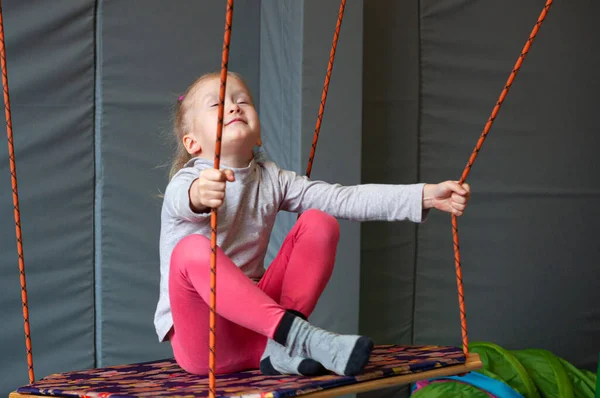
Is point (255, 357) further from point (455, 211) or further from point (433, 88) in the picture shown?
point (433, 88)

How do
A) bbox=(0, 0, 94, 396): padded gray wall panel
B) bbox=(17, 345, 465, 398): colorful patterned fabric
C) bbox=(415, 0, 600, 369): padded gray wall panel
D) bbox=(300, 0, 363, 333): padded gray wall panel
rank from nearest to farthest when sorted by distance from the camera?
bbox=(17, 345, 465, 398): colorful patterned fabric → bbox=(0, 0, 94, 396): padded gray wall panel → bbox=(300, 0, 363, 333): padded gray wall panel → bbox=(415, 0, 600, 369): padded gray wall panel

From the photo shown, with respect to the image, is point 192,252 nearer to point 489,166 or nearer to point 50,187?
point 50,187

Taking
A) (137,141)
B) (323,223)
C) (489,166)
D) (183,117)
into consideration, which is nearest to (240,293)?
(323,223)

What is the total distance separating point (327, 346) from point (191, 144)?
1.72ft

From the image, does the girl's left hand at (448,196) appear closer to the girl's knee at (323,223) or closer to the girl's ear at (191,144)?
the girl's knee at (323,223)

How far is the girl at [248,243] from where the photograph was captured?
41.9 inches

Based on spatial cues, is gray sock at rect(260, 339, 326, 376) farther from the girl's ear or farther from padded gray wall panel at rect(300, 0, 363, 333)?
padded gray wall panel at rect(300, 0, 363, 333)

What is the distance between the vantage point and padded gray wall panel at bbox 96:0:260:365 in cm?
223

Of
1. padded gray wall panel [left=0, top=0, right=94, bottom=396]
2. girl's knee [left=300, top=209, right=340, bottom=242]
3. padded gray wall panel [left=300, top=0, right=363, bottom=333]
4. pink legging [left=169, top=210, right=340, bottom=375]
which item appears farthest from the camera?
padded gray wall panel [left=300, top=0, right=363, bottom=333]

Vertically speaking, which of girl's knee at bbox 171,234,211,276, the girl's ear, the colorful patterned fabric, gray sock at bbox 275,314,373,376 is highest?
the girl's ear

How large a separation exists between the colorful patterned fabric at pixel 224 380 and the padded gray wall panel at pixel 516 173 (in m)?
1.47

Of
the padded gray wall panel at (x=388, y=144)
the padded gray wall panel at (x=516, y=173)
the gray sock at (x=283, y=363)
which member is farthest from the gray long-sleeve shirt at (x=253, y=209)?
the padded gray wall panel at (x=516, y=173)

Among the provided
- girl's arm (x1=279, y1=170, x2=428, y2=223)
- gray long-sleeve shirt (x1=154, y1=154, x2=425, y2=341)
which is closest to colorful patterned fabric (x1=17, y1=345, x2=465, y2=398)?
gray long-sleeve shirt (x1=154, y1=154, x2=425, y2=341)

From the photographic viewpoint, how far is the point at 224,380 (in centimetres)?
108
